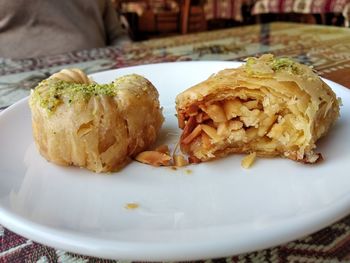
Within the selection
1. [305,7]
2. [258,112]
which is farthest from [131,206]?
[305,7]

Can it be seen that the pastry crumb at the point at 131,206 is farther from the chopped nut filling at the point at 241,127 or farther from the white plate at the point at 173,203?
the chopped nut filling at the point at 241,127

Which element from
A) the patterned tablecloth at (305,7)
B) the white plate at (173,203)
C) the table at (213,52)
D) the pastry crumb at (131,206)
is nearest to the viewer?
the white plate at (173,203)

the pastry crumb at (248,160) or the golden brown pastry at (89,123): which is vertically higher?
the golden brown pastry at (89,123)

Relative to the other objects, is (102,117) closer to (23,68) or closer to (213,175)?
(213,175)

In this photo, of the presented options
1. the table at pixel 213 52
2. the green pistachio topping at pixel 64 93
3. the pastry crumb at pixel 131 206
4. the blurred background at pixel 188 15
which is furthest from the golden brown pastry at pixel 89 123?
the blurred background at pixel 188 15

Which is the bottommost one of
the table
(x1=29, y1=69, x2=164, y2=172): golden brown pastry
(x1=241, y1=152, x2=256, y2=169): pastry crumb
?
the table

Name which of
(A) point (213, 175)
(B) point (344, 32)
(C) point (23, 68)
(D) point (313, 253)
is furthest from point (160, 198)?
(B) point (344, 32)

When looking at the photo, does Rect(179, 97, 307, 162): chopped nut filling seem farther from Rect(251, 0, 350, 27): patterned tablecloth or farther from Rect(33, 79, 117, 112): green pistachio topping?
Rect(251, 0, 350, 27): patterned tablecloth

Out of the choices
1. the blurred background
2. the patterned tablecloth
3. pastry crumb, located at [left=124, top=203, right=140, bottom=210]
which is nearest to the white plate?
pastry crumb, located at [left=124, top=203, right=140, bottom=210]
